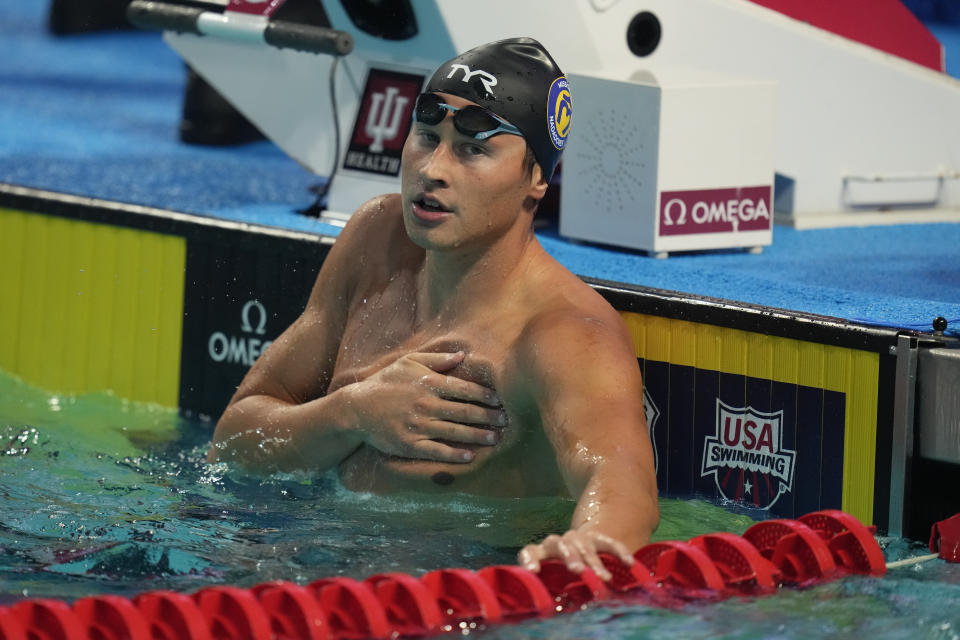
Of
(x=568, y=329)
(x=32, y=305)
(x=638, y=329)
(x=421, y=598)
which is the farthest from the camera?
(x=32, y=305)

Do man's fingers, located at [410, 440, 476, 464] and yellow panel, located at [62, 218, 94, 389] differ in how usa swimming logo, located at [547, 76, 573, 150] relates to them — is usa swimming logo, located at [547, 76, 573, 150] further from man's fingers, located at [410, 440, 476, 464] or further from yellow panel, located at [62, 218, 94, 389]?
yellow panel, located at [62, 218, 94, 389]

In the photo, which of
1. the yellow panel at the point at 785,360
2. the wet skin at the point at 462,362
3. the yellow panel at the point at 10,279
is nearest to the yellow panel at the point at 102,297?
the yellow panel at the point at 10,279

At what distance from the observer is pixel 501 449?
3.20 metres

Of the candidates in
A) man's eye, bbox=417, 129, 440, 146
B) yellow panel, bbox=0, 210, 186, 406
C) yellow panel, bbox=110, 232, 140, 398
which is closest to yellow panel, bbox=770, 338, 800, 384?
man's eye, bbox=417, 129, 440, 146

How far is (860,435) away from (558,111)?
95 centimetres

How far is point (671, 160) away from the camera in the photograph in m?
4.12

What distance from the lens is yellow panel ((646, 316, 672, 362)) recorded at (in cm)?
360

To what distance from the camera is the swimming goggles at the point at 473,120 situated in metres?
3.09

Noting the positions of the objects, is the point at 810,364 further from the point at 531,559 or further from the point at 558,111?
the point at 531,559

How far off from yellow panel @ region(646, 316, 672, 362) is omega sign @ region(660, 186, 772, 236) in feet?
2.02

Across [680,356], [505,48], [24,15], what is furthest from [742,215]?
[24,15]

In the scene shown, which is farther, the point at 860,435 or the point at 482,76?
the point at 860,435

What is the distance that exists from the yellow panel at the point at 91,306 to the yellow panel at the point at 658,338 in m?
1.60

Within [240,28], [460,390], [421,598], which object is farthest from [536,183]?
[240,28]
